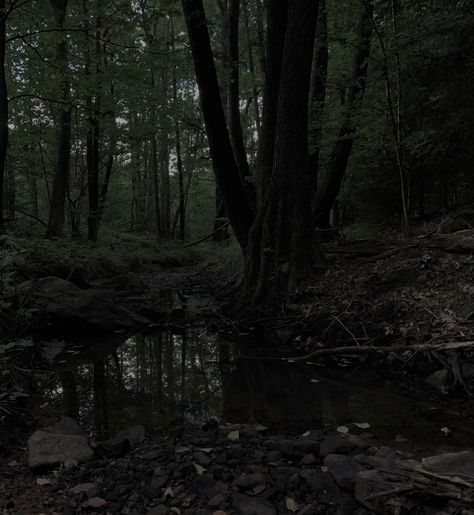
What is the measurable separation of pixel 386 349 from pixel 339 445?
2208mm

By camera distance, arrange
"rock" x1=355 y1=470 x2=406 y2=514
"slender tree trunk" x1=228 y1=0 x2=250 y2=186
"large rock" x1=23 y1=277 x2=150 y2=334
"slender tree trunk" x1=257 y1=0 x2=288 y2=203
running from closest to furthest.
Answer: "rock" x1=355 y1=470 x2=406 y2=514, "large rock" x1=23 y1=277 x2=150 y2=334, "slender tree trunk" x1=257 y1=0 x2=288 y2=203, "slender tree trunk" x1=228 y1=0 x2=250 y2=186

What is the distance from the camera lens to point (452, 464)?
2.77 metres

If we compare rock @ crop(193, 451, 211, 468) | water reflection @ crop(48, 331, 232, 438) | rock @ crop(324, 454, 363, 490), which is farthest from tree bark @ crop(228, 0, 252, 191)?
rock @ crop(324, 454, 363, 490)

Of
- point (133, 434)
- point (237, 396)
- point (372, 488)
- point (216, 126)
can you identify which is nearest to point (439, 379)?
point (237, 396)

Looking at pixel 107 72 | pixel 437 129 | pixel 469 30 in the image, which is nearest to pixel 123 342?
pixel 107 72

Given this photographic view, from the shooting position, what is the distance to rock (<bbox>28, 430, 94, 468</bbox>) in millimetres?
3188

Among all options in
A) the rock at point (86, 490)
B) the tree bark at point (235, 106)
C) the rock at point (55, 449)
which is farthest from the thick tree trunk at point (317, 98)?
the rock at point (86, 490)

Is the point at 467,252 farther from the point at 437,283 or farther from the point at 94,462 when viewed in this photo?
the point at 94,462

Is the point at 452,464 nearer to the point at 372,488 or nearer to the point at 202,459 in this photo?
the point at 372,488

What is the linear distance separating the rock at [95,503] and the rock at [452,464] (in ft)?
6.68

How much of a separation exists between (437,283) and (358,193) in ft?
26.0

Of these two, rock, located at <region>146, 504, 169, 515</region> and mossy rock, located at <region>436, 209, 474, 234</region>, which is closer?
rock, located at <region>146, 504, 169, 515</region>

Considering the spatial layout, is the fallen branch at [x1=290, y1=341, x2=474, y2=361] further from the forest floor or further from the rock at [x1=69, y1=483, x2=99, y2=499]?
the rock at [x1=69, y1=483, x2=99, y2=499]

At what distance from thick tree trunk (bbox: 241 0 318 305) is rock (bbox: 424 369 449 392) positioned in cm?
315
